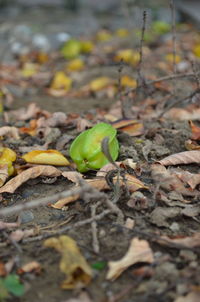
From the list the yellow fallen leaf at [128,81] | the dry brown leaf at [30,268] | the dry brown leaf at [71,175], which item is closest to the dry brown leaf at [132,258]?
the dry brown leaf at [30,268]

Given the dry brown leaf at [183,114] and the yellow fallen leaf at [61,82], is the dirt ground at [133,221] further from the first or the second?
the yellow fallen leaf at [61,82]

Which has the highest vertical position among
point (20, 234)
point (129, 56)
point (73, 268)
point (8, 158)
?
point (73, 268)

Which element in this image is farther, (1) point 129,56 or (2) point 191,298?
(1) point 129,56

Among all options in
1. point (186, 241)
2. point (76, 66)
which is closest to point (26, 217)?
point (186, 241)

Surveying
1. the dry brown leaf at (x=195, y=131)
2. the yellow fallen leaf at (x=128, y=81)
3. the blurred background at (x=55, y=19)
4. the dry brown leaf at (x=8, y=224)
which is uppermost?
the dry brown leaf at (x=8, y=224)

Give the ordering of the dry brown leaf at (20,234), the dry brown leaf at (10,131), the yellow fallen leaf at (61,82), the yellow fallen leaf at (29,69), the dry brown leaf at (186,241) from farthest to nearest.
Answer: the yellow fallen leaf at (29,69) < the yellow fallen leaf at (61,82) < the dry brown leaf at (10,131) < the dry brown leaf at (20,234) < the dry brown leaf at (186,241)

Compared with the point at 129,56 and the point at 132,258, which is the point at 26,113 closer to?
the point at 129,56
